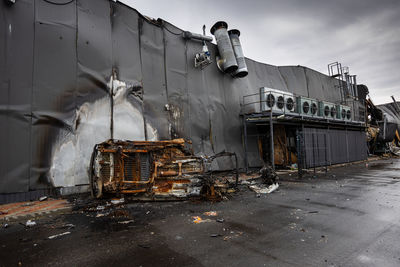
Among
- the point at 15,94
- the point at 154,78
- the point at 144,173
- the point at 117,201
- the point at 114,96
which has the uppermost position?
the point at 154,78

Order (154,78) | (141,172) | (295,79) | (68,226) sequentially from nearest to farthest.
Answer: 1. (68,226)
2. (141,172)
3. (154,78)
4. (295,79)

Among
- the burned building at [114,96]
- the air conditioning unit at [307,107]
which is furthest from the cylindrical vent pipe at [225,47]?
the air conditioning unit at [307,107]

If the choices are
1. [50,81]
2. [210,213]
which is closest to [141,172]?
[210,213]

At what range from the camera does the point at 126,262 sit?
2.53 m

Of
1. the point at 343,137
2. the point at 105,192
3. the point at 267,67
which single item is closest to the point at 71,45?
the point at 105,192

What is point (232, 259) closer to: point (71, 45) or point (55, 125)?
point (55, 125)

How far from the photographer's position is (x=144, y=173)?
5508 millimetres

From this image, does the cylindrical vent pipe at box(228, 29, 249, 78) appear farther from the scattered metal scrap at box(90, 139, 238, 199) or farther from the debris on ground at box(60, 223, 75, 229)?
the debris on ground at box(60, 223, 75, 229)

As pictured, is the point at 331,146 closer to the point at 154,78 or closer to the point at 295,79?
the point at 295,79

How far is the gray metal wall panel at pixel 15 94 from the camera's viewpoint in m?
5.65

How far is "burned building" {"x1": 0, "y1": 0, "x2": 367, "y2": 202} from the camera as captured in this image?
5.93m

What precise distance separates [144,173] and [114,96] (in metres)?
3.57

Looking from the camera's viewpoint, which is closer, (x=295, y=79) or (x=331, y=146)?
(x=331, y=146)

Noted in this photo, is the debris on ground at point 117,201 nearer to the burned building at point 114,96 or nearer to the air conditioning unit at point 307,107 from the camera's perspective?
the burned building at point 114,96
